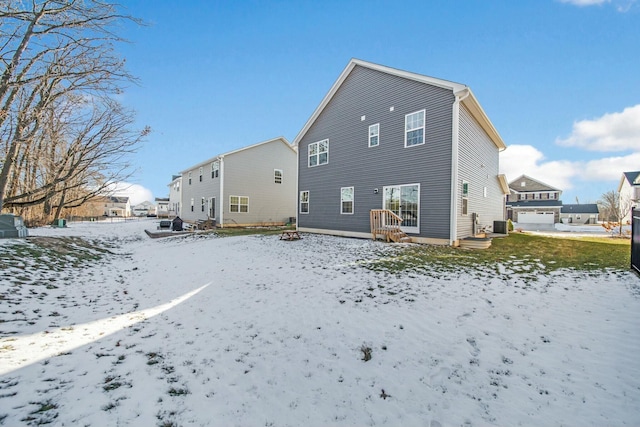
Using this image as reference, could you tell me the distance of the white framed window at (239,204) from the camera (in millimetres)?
21828

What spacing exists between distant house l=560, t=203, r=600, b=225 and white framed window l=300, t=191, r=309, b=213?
47.8 m

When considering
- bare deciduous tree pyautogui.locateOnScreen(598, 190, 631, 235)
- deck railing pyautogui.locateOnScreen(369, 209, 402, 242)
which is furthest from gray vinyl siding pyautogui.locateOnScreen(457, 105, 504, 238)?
bare deciduous tree pyautogui.locateOnScreen(598, 190, 631, 235)

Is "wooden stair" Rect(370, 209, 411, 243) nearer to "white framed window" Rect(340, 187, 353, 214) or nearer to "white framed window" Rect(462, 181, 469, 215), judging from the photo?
"white framed window" Rect(340, 187, 353, 214)

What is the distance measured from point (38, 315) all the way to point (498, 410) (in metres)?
6.05

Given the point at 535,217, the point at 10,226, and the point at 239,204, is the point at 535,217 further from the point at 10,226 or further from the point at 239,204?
the point at 10,226

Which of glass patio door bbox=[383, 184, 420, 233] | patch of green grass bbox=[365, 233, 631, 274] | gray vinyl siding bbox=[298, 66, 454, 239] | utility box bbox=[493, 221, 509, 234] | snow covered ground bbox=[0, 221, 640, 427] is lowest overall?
snow covered ground bbox=[0, 221, 640, 427]

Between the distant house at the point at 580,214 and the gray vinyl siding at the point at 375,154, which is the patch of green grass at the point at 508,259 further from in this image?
the distant house at the point at 580,214

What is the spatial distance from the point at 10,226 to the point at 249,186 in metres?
14.8

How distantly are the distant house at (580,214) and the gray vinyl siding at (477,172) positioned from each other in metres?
40.0

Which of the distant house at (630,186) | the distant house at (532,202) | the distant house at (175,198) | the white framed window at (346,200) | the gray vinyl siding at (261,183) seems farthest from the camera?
the distant house at (532,202)

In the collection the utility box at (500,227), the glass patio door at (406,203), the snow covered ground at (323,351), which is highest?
the glass patio door at (406,203)

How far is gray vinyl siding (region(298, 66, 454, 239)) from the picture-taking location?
1034 centimetres

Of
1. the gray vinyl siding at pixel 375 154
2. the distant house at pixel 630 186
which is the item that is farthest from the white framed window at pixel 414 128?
the distant house at pixel 630 186

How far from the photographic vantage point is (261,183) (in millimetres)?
23266
